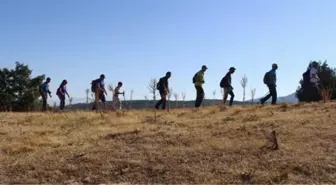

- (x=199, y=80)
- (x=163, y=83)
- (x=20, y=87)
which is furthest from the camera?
(x=20, y=87)

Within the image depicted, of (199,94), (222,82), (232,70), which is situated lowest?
(199,94)

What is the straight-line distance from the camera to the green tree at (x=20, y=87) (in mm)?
37562

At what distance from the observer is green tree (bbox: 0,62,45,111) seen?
3756 cm

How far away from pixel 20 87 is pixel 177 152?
3264 centimetres

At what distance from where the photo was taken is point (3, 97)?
3700 cm

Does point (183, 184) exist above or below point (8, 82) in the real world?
below

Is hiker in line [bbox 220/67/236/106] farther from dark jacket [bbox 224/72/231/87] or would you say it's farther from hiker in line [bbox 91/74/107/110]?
hiker in line [bbox 91/74/107/110]

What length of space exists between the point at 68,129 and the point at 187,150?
3975mm

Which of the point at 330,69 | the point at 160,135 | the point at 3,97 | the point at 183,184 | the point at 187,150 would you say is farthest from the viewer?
the point at 3,97

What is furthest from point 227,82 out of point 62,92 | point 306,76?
point 62,92

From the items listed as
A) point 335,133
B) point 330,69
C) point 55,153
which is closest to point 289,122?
point 335,133

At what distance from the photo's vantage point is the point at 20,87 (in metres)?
38.5

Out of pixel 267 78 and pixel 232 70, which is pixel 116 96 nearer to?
pixel 232 70

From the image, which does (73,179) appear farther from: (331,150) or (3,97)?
(3,97)
